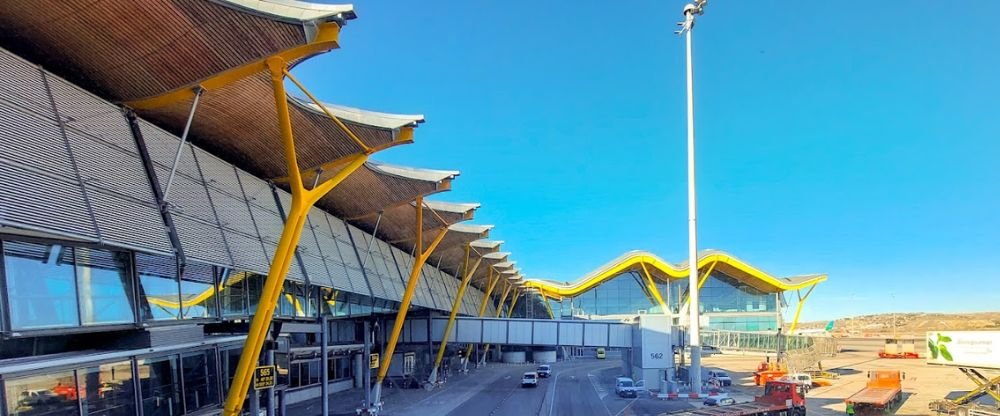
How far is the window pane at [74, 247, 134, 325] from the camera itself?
14.0m

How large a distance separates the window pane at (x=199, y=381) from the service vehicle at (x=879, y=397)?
3124 cm

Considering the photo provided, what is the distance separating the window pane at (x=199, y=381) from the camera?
18703mm

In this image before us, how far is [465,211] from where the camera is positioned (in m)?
40.9

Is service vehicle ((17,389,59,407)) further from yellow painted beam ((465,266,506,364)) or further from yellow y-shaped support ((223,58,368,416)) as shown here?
yellow painted beam ((465,266,506,364))

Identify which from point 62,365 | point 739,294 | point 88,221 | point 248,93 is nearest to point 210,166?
point 248,93

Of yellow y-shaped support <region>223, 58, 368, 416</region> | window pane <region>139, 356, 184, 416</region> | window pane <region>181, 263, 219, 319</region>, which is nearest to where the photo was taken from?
window pane <region>139, 356, 184, 416</region>

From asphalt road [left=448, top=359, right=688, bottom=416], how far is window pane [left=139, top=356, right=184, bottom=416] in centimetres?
2107

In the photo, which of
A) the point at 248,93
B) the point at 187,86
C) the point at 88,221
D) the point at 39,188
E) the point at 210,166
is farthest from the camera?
the point at 210,166

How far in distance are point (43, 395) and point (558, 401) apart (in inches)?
1371

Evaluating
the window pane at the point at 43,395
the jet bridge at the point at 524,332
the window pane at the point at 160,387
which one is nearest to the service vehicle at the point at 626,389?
the jet bridge at the point at 524,332

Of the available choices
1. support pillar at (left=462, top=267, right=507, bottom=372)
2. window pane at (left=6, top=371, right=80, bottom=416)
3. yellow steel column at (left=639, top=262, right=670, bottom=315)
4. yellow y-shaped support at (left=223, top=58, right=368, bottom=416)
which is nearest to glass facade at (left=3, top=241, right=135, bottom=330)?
window pane at (left=6, top=371, right=80, bottom=416)

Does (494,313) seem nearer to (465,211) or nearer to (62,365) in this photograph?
(465,211)

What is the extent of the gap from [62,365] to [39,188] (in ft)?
12.7

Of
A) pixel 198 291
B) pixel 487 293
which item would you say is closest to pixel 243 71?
pixel 198 291
